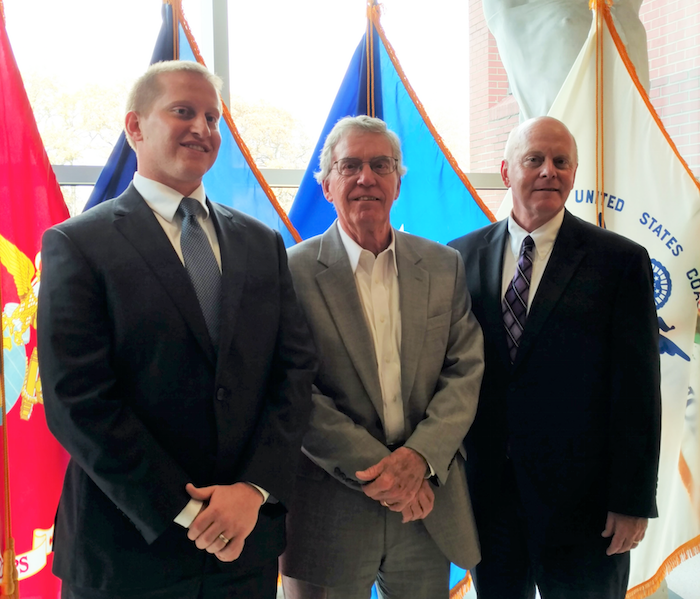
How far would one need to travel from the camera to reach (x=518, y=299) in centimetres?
162

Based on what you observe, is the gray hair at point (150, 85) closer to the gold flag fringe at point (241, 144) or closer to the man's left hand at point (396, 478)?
the gold flag fringe at point (241, 144)

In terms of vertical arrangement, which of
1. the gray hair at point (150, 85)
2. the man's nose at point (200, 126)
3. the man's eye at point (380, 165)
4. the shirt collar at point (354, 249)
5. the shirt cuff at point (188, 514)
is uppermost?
the gray hair at point (150, 85)

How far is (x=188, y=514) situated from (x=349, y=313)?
619 millimetres

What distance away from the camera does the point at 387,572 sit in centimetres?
152

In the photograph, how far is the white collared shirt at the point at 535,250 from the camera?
64.3 inches

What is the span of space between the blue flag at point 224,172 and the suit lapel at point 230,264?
717 millimetres

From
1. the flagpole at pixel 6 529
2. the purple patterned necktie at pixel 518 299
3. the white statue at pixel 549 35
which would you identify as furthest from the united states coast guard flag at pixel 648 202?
the flagpole at pixel 6 529

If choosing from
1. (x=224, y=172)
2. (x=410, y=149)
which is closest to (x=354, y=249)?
(x=224, y=172)

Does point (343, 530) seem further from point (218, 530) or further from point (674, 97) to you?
point (674, 97)

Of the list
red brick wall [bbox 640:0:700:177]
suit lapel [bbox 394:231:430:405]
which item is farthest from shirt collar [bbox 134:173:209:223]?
red brick wall [bbox 640:0:700:177]

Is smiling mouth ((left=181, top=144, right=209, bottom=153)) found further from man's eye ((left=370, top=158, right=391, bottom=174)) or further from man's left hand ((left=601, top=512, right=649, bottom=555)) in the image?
man's left hand ((left=601, top=512, right=649, bottom=555))

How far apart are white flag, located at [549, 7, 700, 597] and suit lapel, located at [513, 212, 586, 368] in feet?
2.94

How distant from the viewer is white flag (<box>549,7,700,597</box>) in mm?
2312

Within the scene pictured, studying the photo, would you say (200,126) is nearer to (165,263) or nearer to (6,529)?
(165,263)
